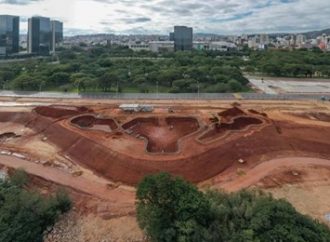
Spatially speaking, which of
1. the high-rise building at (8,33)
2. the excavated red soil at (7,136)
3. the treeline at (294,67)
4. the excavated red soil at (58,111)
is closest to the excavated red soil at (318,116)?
the excavated red soil at (58,111)

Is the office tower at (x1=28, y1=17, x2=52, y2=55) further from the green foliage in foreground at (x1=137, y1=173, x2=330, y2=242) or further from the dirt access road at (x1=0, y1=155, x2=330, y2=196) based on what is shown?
the green foliage in foreground at (x1=137, y1=173, x2=330, y2=242)

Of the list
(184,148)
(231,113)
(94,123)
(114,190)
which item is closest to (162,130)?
(184,148)

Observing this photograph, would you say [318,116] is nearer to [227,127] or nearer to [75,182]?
[227,127]

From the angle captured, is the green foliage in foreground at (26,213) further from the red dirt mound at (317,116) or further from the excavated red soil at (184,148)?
the red dirt mound at (317,116)

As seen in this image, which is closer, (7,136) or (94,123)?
(7,136)

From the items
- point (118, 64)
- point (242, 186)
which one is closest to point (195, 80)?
point (118, 64)

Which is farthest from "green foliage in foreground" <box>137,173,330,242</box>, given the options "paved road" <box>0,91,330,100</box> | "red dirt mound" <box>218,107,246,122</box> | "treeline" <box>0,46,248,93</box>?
"treeline" <box>0,46,248,93</box>
